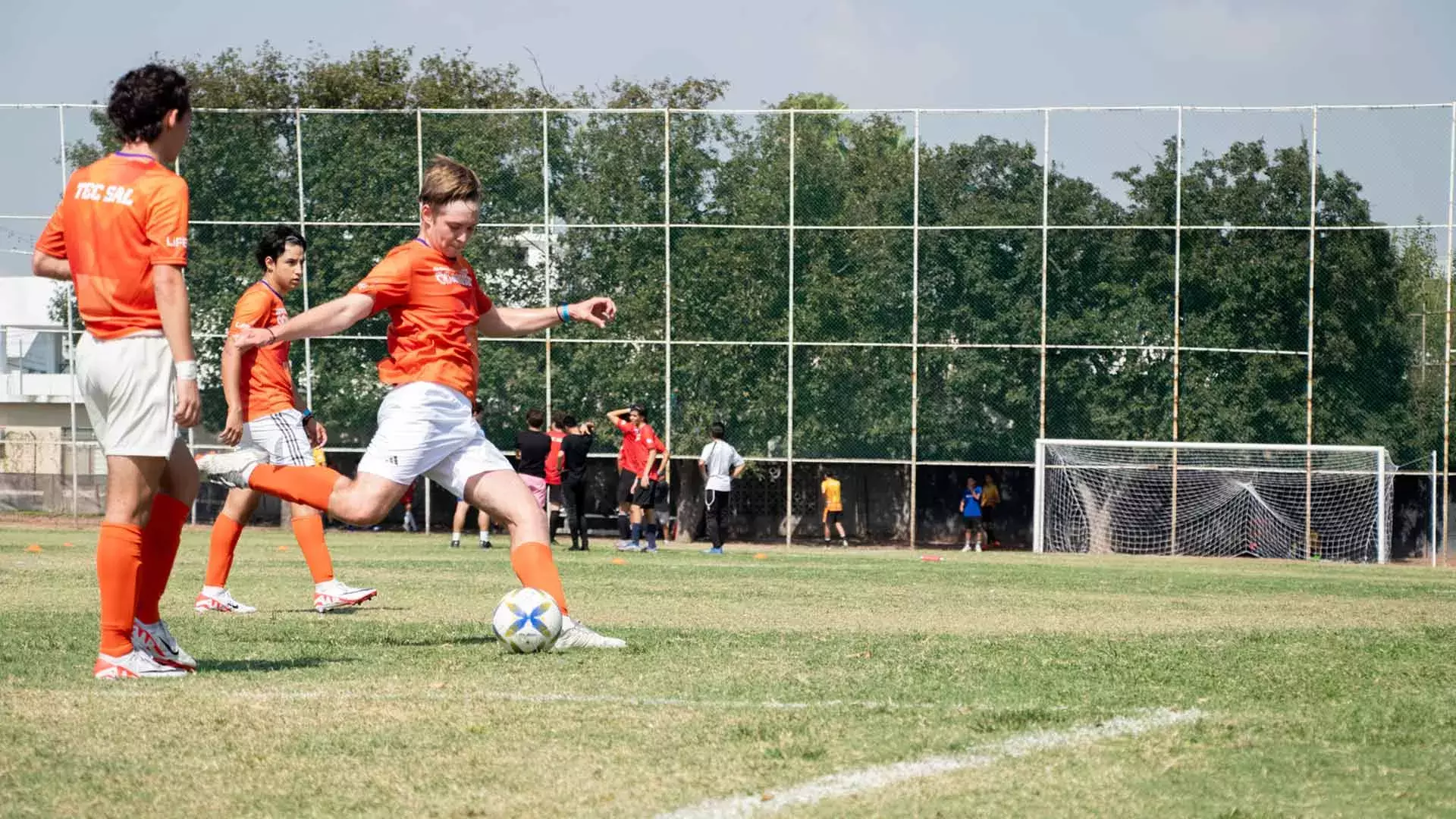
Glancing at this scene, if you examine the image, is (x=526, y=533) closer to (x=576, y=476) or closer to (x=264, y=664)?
(x=264, y=664)

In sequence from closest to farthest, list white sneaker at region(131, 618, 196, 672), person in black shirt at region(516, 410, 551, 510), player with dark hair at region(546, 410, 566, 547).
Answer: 1. white sneaker at region(131, 618, 196, 672)
2. person in black shirt at region(516, 410, 551, 510)
3. player with dark hair at region(546, 410, 566, 547)

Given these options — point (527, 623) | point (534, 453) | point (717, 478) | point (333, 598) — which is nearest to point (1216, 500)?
point (717, 478)

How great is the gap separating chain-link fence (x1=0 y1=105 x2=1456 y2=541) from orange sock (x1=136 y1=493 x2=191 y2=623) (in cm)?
2206

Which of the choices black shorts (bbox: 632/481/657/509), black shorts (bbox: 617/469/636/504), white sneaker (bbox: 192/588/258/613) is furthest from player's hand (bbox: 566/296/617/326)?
black shorts (bbox: 617/469/636/504)

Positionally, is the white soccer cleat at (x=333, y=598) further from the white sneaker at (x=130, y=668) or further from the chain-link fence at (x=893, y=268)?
the chain-link fence at (x=893, y=268)

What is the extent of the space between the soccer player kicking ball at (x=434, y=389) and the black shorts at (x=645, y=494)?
15.0 m

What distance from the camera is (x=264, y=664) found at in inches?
264

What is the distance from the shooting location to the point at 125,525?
20.4 feet

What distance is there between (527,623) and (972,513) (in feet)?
76.4

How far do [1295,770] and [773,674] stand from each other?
2.39m

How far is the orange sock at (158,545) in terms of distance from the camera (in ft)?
21.2

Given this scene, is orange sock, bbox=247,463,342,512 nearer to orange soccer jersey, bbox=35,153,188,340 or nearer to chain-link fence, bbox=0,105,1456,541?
orange soccer jersey, bbox=35,153,188,340

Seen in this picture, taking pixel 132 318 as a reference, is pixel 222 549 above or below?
below

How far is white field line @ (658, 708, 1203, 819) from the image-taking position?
3.91 m
